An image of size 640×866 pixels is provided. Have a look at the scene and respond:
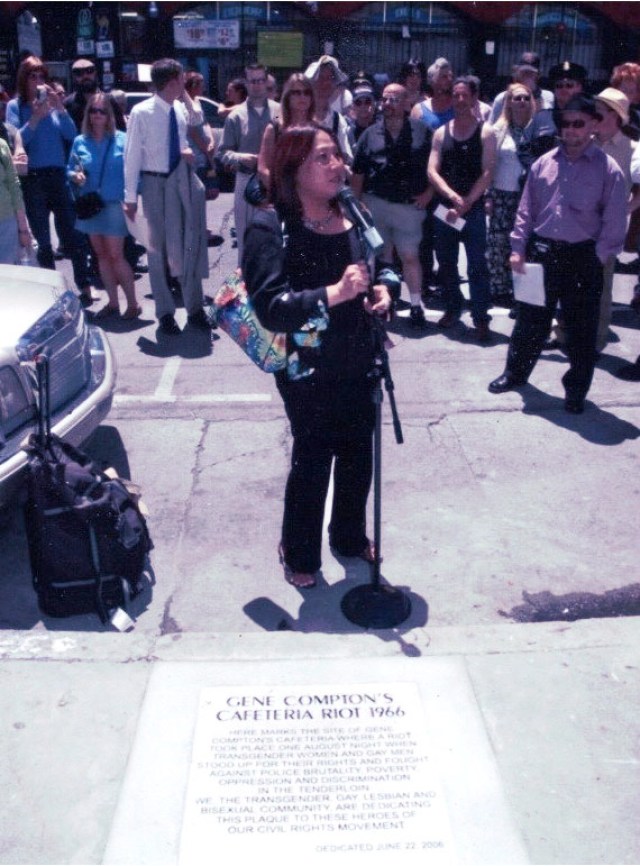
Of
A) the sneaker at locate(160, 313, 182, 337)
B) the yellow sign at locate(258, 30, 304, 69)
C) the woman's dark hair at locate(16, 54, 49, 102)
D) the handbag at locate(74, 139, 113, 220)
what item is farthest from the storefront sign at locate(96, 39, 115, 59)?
the sneaker at locate(160, 313, 182, 337)

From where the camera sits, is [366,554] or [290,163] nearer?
[290,163]

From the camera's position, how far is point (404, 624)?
3625mm

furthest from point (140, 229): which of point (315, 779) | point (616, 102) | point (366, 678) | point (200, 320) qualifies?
point (315, 779)

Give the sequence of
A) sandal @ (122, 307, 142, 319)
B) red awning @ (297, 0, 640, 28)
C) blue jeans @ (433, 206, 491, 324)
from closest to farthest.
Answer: blue jeans @ (433, 206, 491, 324), sandal @ (122, 307, 142, 319), red awning @ (297, 0, 640, 28)

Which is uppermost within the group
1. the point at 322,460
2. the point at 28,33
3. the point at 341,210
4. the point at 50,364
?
the point at 28,33

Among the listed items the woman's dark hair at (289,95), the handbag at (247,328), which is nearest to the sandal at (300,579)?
the handbag at (247,328)

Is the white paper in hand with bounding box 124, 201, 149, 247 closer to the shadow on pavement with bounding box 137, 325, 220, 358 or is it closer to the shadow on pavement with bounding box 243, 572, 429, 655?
the shadow on pavement with bounding box 137, 325, 220, 358

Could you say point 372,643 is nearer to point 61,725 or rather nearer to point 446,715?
point 446,715

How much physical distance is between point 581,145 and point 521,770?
374 centimetres

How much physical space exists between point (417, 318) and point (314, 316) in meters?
4.12

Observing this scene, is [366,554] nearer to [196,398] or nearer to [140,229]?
[196,398]

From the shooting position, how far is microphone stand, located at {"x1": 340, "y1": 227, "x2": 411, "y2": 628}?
136 inches

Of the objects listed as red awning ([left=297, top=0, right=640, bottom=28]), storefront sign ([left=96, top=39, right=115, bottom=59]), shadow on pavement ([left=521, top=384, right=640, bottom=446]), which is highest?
red awning ([left=297, top=0, right=640, bottom=28])

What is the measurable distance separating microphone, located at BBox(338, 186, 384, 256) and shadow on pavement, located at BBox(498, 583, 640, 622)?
5.28 feet
